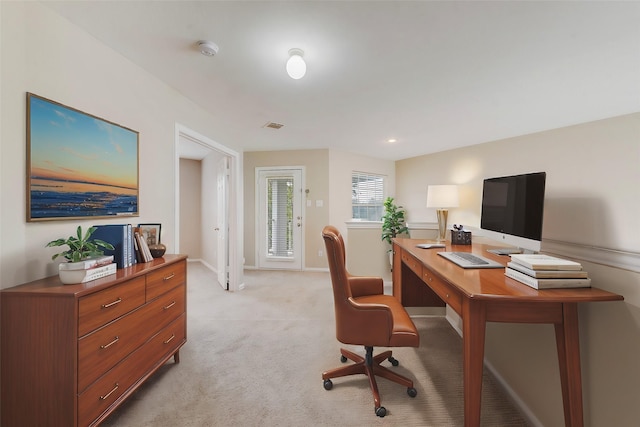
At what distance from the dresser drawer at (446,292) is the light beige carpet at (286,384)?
28.5 inches

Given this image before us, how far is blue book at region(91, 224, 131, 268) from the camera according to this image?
1574mm

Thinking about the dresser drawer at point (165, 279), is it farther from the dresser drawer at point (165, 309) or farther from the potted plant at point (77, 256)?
the potted plant at point (77, 256)

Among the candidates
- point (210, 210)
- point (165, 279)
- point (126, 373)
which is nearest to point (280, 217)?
point (210, 210)

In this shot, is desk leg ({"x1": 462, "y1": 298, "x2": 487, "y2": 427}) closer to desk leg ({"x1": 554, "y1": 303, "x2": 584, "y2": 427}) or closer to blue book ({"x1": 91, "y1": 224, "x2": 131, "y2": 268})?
desk leg ({"x1": 554, "y1": 303, "x2": 584, "y2": 427})

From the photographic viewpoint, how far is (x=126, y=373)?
1454 mm

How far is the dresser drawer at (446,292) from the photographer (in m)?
1.27

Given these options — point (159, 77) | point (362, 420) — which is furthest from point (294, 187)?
point (362, 420)

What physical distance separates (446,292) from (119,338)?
5.97ft

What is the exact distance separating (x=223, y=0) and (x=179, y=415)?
2.35 metres

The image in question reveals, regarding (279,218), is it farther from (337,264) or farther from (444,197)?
(337,264)

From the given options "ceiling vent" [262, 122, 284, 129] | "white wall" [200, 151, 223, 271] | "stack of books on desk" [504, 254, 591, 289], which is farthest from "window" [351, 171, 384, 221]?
"stack of books on desk" [504, 254, 591, 289]

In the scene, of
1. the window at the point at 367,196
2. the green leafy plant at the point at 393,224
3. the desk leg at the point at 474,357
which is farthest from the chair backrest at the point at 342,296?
the window at the point at 367,196

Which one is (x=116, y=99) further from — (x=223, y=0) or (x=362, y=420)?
(x=362, y=420)

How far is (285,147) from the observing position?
474cm
